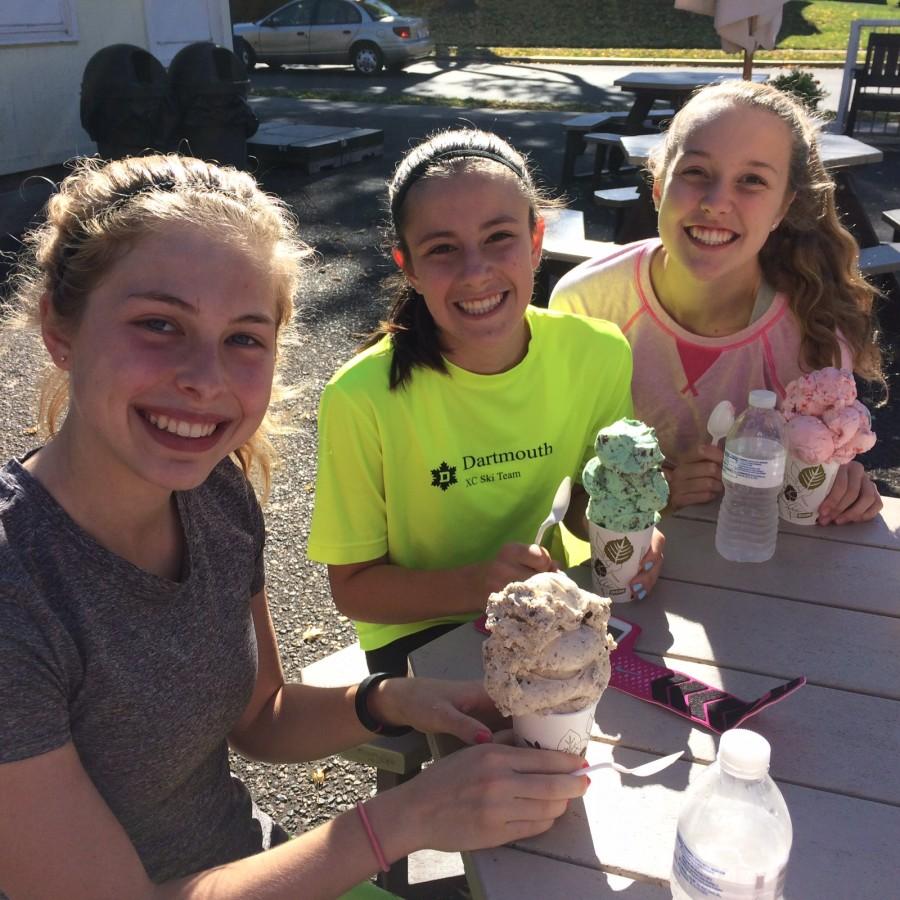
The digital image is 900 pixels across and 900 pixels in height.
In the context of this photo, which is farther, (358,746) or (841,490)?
(841,490)

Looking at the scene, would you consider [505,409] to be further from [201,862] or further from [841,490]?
[201,862]

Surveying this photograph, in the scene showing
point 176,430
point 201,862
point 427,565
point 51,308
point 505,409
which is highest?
point 51,308

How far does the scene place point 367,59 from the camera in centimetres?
1942

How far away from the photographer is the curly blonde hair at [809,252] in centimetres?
243

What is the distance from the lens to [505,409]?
7.08 ft

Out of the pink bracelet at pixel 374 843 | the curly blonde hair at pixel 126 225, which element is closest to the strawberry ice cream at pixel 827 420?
the curly blonde hair at pixel 126 225

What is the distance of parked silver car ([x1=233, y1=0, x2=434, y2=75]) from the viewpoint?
63.2 ft

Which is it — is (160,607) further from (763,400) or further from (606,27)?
(606,27)

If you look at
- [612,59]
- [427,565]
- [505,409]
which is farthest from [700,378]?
[612,59]

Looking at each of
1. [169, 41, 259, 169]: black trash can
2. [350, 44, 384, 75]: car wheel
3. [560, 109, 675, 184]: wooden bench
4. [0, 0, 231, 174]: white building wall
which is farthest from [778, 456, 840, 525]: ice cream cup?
[350, 44, 384, 75]: car wheel

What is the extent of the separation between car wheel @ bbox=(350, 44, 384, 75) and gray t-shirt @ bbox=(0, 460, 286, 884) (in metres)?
19.5

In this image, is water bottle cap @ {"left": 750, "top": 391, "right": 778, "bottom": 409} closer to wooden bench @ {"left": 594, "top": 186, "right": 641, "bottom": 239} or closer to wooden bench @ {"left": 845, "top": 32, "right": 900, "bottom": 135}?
wooden bench @ {"left": 594, "top": 186, "right": 641, "bottom": 239}

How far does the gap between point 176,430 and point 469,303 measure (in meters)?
0.85

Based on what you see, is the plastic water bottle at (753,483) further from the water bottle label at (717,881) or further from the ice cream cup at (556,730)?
the water bottle label at (717,881)
